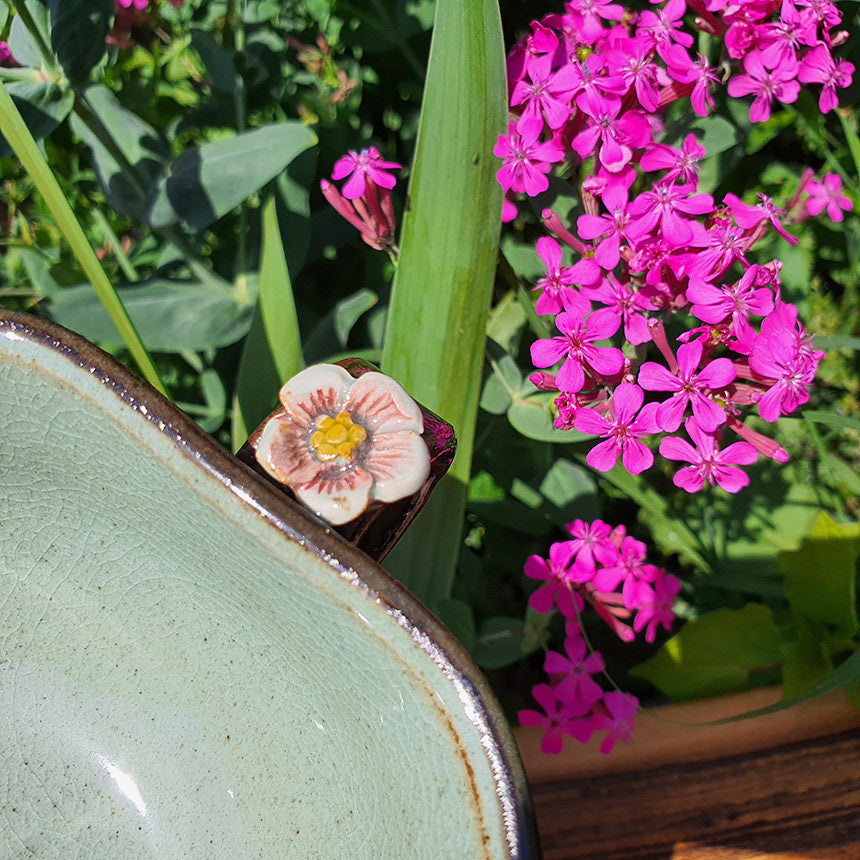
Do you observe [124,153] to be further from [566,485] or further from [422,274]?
[566,485]

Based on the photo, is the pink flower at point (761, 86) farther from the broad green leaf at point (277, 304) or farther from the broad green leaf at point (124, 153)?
the broad green leaf at point (124, 153)

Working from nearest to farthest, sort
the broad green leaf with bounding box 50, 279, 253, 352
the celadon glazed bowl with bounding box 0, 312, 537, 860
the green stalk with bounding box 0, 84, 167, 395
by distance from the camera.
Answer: the celadon glazed bowl with bounding box 0, 312, 537, 860
the green stalk with bounding box 0, 84, 167, 395
the broad green leaf with bounding box 50, 279, 253, 352

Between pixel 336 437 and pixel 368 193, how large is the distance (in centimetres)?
20

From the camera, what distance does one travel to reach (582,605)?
537 mm

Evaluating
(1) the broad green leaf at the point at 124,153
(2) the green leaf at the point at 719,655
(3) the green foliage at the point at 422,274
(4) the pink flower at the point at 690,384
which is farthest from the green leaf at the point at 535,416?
(1) the broad green leaf at the point at 124,153

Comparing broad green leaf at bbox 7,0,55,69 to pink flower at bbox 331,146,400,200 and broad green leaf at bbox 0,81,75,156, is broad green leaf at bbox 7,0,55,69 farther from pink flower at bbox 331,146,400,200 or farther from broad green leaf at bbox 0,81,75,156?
pink flower at bbox 331,146,400,200

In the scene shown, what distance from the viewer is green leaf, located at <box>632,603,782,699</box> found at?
624 mm

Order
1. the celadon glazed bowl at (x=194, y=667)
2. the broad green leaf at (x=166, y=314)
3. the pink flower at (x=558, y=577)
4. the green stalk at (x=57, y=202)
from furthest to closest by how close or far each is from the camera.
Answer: the broad green leaf at (x=166, y=314) → the pink flower at (x=558, y=577) → the green stalk at (x=57, y=202) → the celadon glazed bowl at (x=194, y=667)

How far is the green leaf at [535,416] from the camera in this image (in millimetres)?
522

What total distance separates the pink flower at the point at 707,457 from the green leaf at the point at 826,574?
0.74 feet

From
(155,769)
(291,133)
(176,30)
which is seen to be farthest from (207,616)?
(176,30)

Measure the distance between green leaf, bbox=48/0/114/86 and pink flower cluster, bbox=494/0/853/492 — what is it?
289mm

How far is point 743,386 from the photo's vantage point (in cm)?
44

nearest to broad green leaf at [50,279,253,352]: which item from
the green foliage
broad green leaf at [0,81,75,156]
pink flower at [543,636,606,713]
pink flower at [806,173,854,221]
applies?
the green foliage
